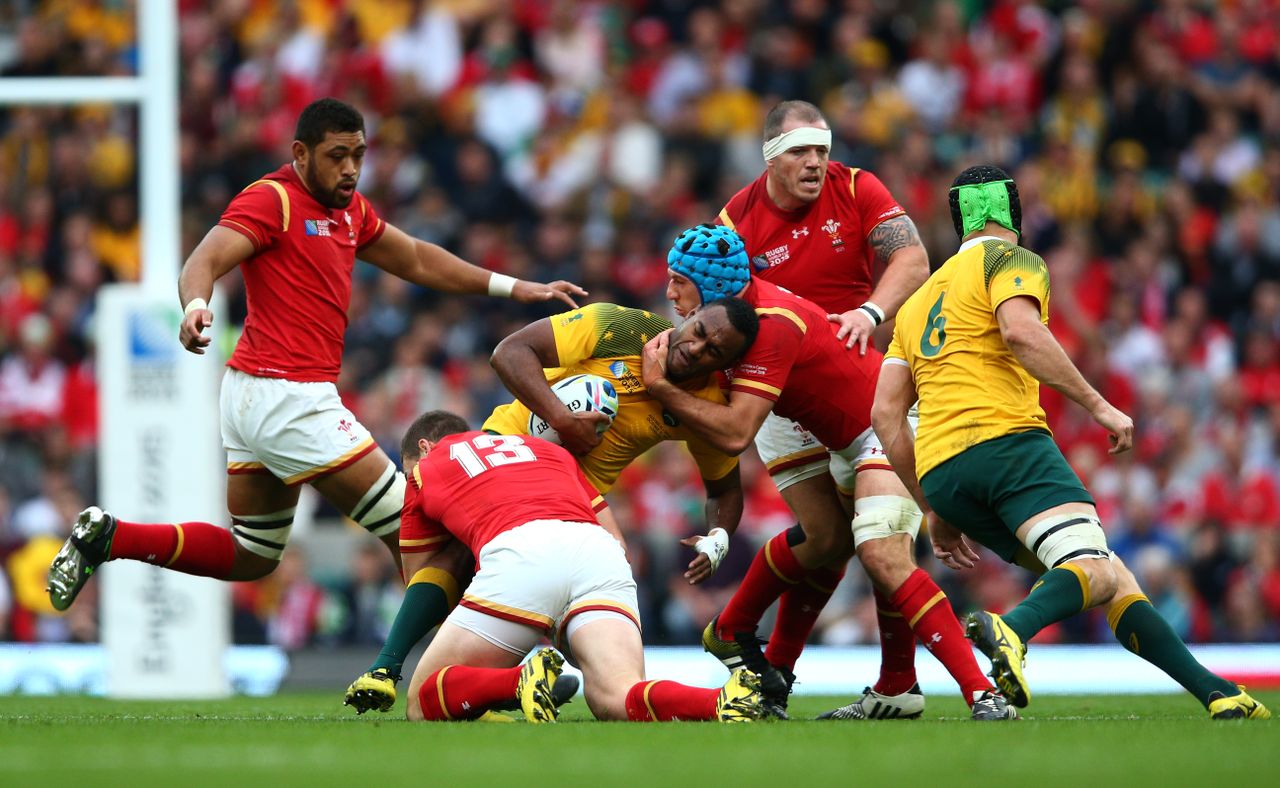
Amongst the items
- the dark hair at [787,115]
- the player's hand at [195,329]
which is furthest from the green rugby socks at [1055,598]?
the player's hand at [195,329]

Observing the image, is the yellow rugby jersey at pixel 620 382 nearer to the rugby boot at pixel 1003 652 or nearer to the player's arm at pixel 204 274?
the player's arm at pixel 204 274

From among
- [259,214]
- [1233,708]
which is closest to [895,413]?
[1233,708]

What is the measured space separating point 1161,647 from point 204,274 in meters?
4.22

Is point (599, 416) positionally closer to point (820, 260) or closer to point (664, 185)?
point (820, 260)

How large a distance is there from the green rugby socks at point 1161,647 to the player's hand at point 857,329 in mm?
1662

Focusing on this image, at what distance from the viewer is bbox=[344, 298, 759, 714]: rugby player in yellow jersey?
7277 mm

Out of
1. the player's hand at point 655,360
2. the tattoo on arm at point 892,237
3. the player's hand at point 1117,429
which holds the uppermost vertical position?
the tattoo on arm at point 892,237

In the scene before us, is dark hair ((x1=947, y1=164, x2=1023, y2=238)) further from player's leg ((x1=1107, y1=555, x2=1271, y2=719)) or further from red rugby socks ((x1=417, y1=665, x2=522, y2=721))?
red rugby socks ((x1=417, y1=665, x2=522, y2=721))

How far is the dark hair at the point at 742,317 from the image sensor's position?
7.29 m

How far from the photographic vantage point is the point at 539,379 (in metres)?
7.49

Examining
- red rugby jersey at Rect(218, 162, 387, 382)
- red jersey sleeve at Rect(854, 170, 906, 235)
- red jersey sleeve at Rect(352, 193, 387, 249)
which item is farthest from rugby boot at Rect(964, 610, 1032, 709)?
red jersey sleeve at Rect(352, 193, 387, 249)

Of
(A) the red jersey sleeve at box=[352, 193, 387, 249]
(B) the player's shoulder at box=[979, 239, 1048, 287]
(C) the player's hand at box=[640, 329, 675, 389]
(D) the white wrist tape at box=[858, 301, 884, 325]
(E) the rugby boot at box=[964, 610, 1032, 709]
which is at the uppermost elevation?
(A) the red jersey sleeve at box=[352, 193, 387, 249]

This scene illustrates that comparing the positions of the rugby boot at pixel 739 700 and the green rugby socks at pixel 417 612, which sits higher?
the green rugby socks at pixel 417 612

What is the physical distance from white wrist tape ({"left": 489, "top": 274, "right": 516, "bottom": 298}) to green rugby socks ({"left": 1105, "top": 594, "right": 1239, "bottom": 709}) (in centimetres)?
337
